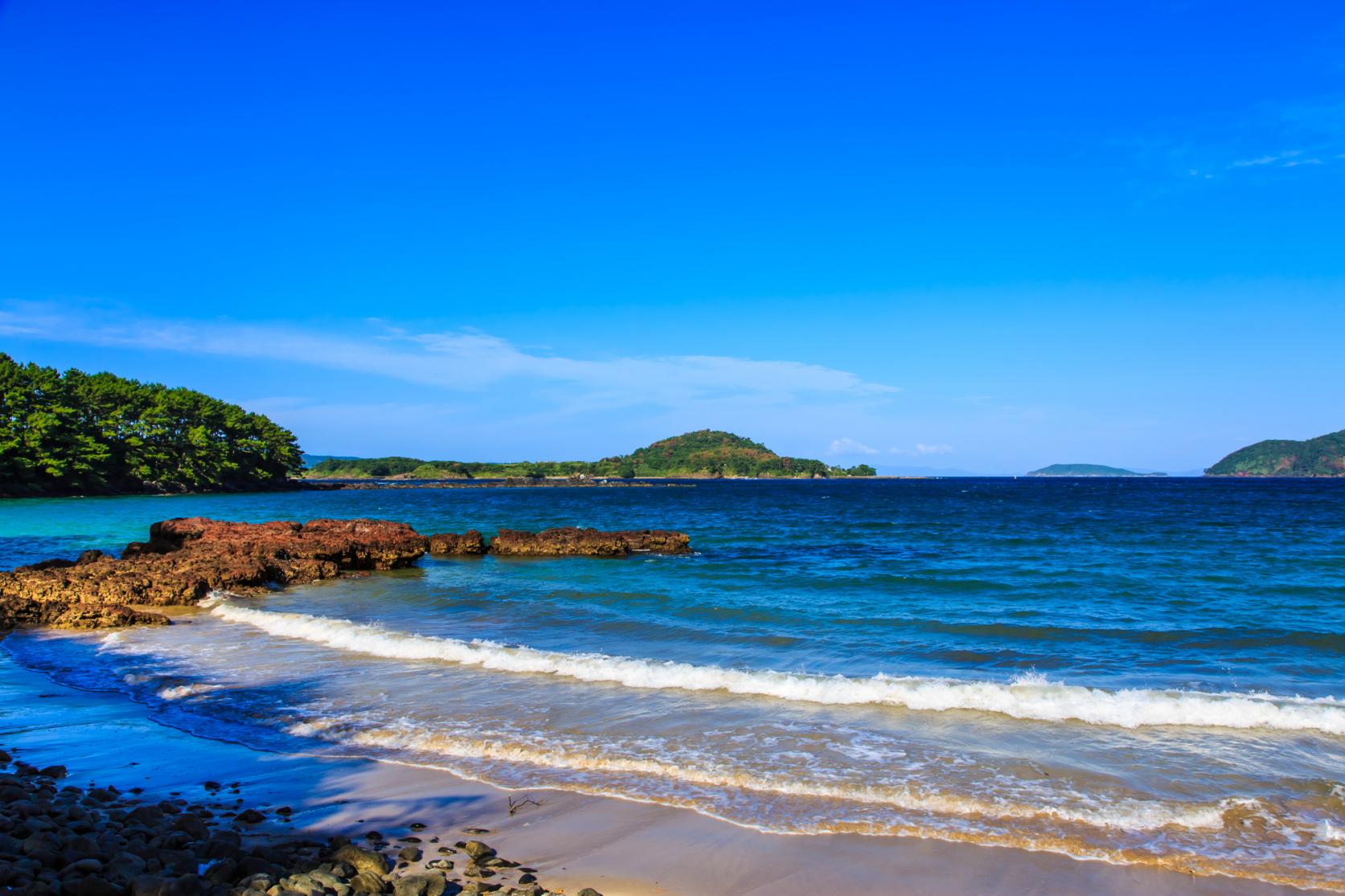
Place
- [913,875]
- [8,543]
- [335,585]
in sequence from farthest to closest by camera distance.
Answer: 1. [8,543]
2. [335,585]
3. [913,875]

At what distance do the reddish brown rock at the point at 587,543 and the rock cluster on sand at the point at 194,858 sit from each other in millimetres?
23441

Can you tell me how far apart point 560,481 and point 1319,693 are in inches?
5749

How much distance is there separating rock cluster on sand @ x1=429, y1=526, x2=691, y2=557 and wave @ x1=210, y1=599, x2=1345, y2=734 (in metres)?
16.6

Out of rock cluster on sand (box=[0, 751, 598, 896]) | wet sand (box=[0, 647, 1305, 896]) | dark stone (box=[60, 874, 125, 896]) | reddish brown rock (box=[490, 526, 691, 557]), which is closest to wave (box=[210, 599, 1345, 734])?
wet sand (box=[0, 647, 1305, 896])

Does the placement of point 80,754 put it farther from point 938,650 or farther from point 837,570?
point 837,570

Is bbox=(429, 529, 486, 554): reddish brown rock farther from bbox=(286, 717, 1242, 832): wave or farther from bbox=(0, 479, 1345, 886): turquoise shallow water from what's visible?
bbox=(286, 717, 1242, 832): wave

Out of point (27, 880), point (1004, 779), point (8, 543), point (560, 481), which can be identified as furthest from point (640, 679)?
point (560, 481)

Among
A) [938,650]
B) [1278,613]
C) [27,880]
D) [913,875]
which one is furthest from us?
[1278,613]

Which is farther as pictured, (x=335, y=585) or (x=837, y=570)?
(x=837, y=570)

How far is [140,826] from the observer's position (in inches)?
225

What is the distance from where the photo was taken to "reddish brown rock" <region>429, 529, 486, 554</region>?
30344 mm

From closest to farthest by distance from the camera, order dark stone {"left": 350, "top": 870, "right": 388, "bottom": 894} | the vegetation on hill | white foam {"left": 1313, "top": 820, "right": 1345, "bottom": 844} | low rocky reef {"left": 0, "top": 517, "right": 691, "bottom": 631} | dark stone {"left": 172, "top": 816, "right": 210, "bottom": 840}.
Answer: dark stone {"left": 350, "top": 870, "right": 388, "bottom": 894}
dark stone {"left": 172, "top": 816, "right": 210, "bottom": 840}
white foam {"left": 1313, "top": 820, "right": 1345, "bottom": 844}
low rocky reef {"left": 0, "top": 517, "right": 691, "bottom": 631}
the vegetation on hill

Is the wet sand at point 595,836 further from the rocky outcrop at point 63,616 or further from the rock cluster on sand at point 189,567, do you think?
the rock cluster on sand at point 189,567

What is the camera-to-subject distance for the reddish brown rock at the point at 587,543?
1179 inches
